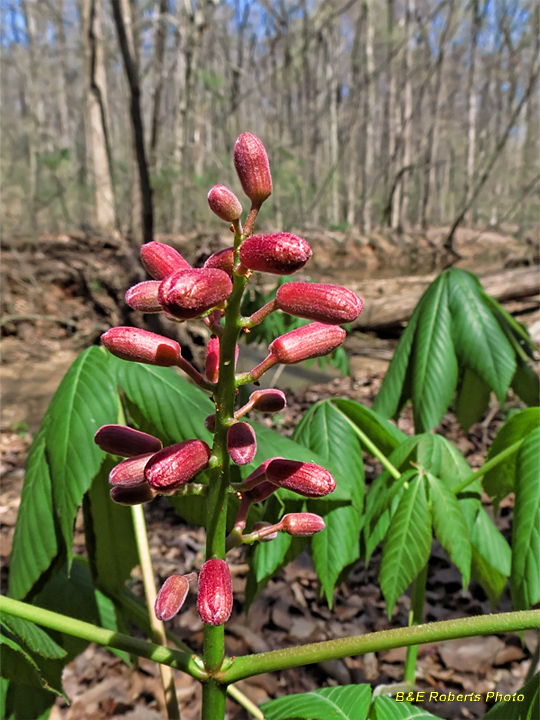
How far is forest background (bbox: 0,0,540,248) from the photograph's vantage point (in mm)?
10469

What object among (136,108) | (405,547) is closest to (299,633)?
(405,547)

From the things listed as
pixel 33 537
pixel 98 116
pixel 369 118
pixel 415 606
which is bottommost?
pixel 415 606

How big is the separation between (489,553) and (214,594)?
1.17 metres

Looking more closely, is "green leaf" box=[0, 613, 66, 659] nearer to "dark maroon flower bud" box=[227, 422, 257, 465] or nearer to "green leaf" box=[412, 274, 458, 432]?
"dark maroon flower bud" box=[227, 422, 257, 465]

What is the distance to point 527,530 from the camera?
4.31ft

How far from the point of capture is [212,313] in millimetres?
938

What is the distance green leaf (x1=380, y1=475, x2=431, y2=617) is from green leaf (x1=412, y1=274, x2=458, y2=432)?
1.77 ft

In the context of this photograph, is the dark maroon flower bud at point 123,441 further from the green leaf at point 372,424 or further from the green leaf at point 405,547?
the green leaf at point 372,424

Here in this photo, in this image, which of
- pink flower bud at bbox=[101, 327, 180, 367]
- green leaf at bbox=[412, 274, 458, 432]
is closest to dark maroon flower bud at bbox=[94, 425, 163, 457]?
pink flower bud at bbox=[101, 327, 180, 367]

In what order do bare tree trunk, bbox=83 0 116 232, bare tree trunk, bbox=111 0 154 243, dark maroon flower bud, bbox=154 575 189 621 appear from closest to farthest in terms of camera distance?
dark maroon flower bud, bbox=154 575 189 621, bare tree trunk, bbox=111 0 154 243, bare tree trunk, bbox=83 0 116 232

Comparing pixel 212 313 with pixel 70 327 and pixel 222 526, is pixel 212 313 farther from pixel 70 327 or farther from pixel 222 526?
pixel 70 327

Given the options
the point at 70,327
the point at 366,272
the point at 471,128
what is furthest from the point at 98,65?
the point at 471,128

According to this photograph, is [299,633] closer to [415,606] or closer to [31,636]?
[415,606]

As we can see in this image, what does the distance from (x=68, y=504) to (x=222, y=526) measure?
0.49m
